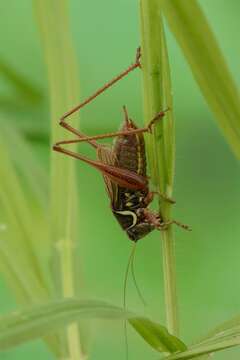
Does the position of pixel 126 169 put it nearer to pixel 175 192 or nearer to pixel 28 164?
pixel 28 164

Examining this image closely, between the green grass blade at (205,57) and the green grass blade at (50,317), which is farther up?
the green grass blade at (205,57)

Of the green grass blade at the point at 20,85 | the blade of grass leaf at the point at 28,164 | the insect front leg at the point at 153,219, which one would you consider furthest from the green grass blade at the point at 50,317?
the green grass blade at the point at 20,85

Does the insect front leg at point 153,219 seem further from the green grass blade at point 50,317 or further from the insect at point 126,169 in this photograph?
the green grass blade at point 50,317

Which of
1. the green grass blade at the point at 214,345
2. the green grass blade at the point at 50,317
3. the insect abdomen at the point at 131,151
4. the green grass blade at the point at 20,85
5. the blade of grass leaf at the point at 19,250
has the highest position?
the green grass blade at the point at 20,85

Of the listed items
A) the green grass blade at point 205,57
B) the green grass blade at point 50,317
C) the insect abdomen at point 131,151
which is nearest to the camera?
the green grass blade at point 50,317

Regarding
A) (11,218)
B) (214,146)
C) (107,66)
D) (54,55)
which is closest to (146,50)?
(54,55)

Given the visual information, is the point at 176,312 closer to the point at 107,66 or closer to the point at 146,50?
the point at 146,50
